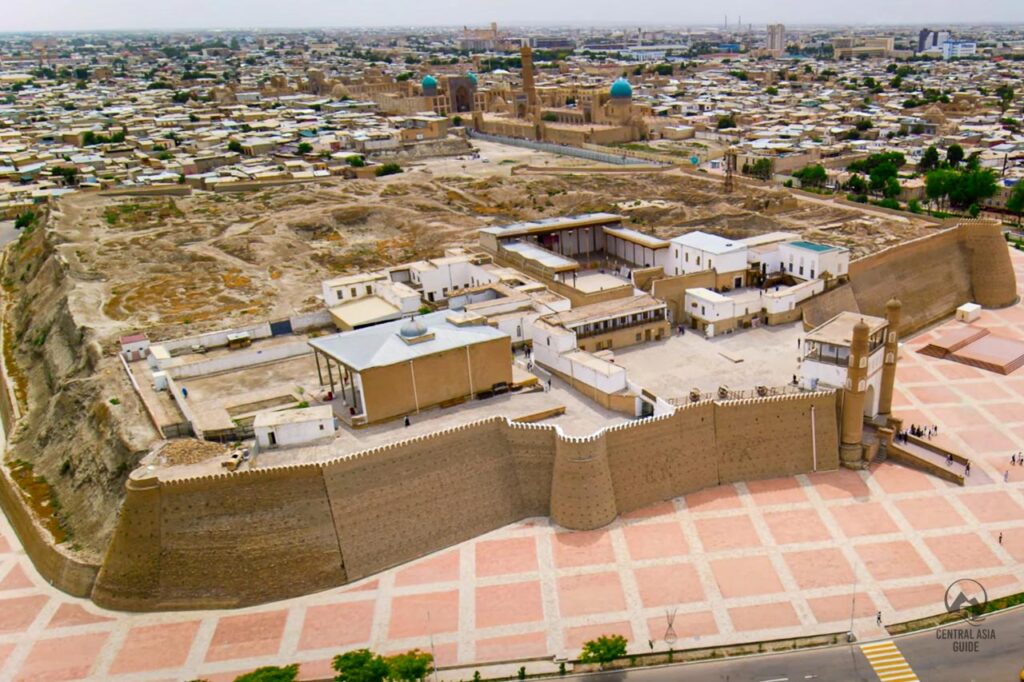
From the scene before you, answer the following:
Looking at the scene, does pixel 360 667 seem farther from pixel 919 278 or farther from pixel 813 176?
pixel 813 176

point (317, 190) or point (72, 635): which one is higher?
point (317, 190)

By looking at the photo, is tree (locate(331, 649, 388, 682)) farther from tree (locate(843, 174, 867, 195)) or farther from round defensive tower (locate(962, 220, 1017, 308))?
tree (locate(843, 174, 867, 195))

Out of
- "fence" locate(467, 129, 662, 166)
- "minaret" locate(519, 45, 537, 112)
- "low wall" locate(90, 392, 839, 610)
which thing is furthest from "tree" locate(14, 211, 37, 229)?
"minaret" locate(519, 45, 537, 112)

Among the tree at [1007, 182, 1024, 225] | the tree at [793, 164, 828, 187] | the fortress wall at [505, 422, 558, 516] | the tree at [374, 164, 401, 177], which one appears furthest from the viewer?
the tree at [374, 164, 401, 177]

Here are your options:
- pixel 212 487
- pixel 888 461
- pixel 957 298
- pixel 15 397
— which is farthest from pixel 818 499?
pixel 15 397

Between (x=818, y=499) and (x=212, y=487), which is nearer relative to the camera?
(x=212, y=487)

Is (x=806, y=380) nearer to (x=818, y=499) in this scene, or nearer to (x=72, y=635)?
(x=818, y=499)

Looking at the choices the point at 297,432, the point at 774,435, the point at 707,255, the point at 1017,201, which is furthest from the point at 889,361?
the point at 1017,201
